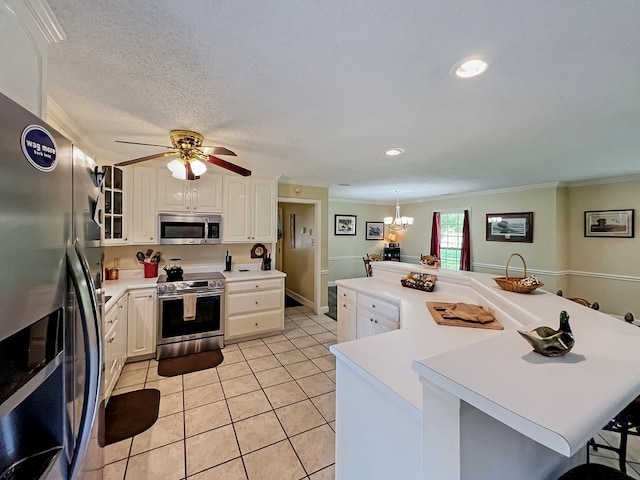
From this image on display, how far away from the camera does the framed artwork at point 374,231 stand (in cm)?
792

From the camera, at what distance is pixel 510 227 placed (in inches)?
211

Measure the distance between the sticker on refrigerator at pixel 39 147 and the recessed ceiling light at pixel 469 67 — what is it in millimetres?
1727

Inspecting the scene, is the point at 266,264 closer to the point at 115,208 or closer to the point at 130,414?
the point at 115,208

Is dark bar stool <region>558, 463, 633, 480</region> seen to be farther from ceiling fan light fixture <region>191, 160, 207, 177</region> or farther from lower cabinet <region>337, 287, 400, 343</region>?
ceiling fan light fixture <region>191, 160, 207, 177</region>

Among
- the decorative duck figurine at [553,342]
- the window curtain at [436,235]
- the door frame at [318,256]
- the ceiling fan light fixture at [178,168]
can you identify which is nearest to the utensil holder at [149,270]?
the ceiling fan light fixture at [178,168]

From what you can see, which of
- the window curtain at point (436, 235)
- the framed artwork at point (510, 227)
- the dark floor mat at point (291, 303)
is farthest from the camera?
the window curtain at point (436, 235)

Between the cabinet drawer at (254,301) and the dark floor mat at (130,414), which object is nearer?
the dark floor mat at (130,414)

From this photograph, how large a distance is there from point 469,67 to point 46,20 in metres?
1.93

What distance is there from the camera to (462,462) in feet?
2.17

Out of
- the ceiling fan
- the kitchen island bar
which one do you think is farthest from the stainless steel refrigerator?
the ceiling fan

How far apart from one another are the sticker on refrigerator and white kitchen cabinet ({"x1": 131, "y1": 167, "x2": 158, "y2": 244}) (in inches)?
118

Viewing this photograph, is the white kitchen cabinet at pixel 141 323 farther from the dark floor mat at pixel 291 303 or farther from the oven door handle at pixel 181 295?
the dark floor mat at pixel 291 303

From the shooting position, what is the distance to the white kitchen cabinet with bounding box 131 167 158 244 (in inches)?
130

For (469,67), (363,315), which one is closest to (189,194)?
(363,315)
